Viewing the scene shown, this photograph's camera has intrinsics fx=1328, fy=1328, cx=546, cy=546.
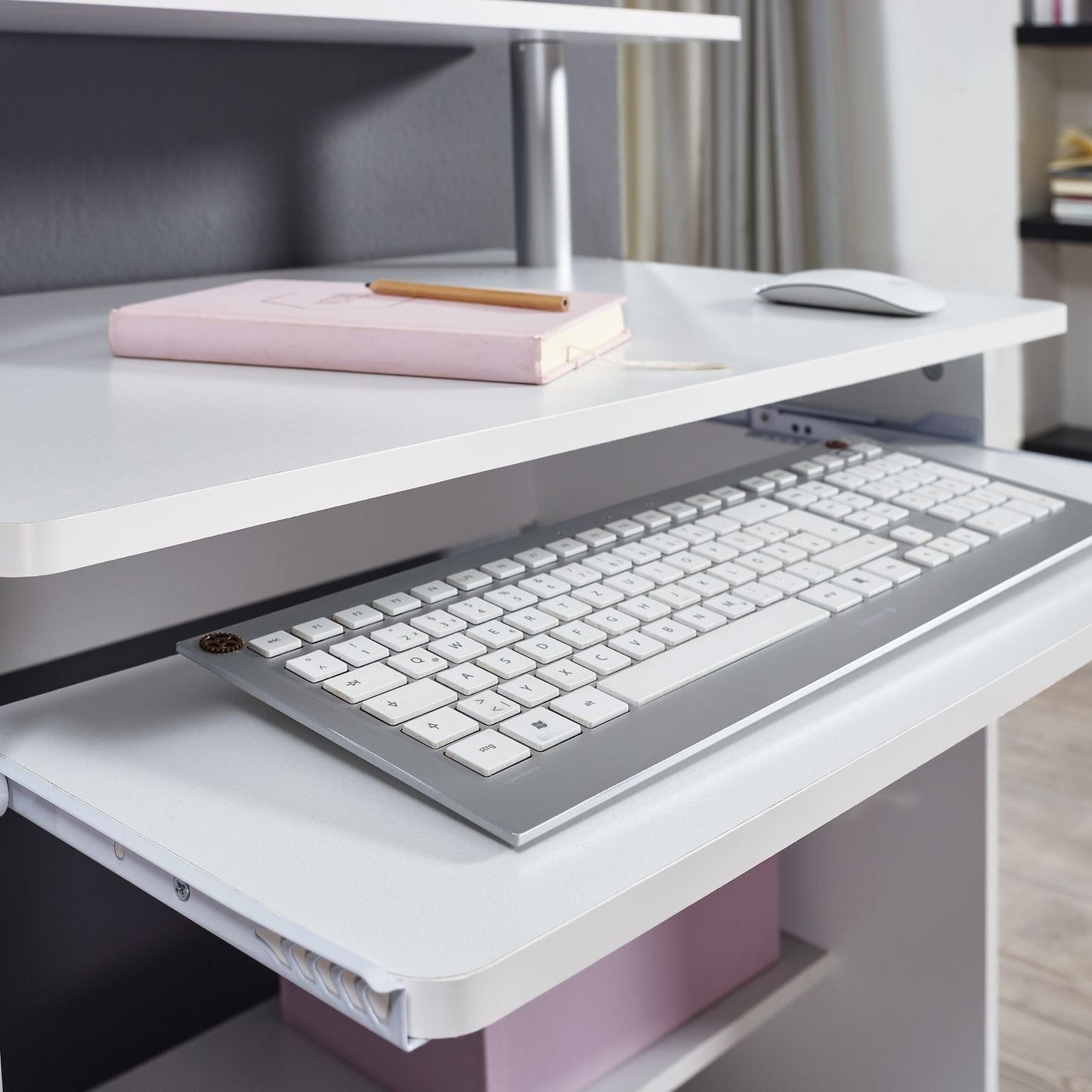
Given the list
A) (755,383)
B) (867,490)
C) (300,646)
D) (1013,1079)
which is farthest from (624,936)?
(1013,1079)

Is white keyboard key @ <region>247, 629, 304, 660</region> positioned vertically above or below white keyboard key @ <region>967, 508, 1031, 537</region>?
below

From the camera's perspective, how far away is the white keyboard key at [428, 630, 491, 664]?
605mm

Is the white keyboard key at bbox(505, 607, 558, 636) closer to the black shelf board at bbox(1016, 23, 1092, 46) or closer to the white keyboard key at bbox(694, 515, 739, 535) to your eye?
the white keyboard key at bbox(694, 515, 739, 535)

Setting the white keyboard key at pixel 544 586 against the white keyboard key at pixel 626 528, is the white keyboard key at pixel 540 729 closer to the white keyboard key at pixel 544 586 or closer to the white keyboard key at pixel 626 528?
the white keyboard key at pixel 544 586

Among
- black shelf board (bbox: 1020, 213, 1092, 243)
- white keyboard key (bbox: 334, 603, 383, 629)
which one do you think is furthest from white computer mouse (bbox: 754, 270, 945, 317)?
black shelf board (bbox: 1020, 213, 1092, 243)

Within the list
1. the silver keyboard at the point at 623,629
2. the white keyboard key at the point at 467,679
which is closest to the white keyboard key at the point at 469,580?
the silver keyboard at the point at 623,629

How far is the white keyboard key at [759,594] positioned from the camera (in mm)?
682

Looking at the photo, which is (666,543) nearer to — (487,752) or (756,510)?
(756,510)

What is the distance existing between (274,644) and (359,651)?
0.14 ft

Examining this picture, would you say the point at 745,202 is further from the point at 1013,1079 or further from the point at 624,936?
the point at 624,936

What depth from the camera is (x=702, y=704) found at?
0.58m

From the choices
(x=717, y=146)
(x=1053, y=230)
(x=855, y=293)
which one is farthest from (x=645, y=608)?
(x=717, y=146)

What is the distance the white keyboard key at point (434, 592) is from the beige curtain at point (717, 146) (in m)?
2.11

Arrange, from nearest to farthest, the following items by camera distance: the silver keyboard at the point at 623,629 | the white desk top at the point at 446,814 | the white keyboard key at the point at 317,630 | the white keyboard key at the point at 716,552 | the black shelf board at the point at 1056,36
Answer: the white desk top at the point at 446,814, the silver keyboard at the point at 623,629, the white keyboard key at the point at 317,630, the white keyboard key at the point at 716,552, the black shelf board at the point at 1056,36
